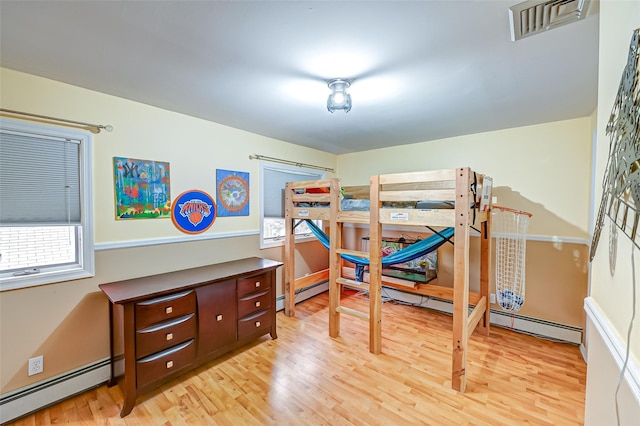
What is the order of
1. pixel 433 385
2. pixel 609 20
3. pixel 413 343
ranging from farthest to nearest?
1. pixel 413 343
2. pixel 433 385
3. pixel 609 20

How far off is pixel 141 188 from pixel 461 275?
9.04 ft

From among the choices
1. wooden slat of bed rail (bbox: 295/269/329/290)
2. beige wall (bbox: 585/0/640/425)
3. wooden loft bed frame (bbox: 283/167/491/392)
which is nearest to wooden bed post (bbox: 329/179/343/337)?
wooden loft bed frame (bbox: 283/167/491/392)

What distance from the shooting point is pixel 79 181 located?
1.97 meters

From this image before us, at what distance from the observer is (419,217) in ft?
7.03

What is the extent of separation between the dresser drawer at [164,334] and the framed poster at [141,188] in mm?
962

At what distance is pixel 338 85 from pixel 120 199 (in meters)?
1.97

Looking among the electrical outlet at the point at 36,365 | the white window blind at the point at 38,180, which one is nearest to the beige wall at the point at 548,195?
the white window blind at the point at 38,180

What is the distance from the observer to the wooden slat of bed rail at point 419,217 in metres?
2.01

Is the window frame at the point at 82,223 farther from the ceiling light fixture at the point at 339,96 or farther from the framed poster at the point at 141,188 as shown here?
the ceiling light fixture at the point at 339,96

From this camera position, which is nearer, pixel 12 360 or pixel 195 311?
pixel 12 360

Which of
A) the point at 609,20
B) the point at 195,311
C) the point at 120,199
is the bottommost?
the point at 195,311

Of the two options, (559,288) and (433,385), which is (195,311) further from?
(559,288)

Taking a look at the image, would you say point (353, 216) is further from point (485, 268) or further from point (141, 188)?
point (141, 188)

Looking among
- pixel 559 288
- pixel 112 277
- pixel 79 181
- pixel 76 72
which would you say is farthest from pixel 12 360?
pixel 559 288
